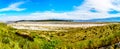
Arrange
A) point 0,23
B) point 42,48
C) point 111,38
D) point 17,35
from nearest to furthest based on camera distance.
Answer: point 42,48
point 111,38
point 17,35
point 0,23

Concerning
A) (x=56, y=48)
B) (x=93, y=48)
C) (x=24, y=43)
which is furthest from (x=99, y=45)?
(x=24, y=43)

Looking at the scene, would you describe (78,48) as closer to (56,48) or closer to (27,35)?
(56,48)

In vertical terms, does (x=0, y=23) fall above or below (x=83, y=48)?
above

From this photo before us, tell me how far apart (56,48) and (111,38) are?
2.58 m

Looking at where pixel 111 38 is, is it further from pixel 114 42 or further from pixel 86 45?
pixel 86 45

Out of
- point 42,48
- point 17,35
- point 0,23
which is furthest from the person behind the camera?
point 0,23

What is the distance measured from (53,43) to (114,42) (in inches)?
109

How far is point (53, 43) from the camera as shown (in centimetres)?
1377

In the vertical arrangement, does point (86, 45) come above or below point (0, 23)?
below

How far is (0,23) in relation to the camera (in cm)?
1716

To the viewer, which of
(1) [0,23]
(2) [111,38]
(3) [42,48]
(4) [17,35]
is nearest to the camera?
(3) [42,48]

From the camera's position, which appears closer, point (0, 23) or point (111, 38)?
point (111, 38)

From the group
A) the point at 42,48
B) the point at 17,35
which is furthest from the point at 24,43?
the point at 17,35

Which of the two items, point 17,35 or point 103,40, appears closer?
point 103,40
